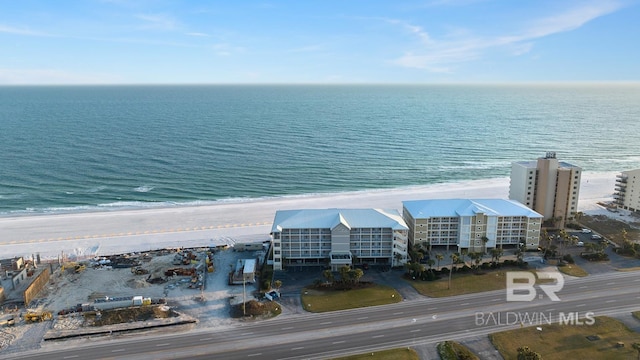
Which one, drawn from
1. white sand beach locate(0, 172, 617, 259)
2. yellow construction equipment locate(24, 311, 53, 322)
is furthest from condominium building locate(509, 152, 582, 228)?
yellow construction equipment locate(24, 311, 53, 322)

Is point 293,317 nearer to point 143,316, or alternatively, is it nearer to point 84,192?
point 143,316

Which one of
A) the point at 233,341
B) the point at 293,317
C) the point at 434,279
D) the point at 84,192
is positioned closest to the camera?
the point at 233,341

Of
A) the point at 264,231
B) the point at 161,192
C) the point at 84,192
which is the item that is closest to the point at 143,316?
the point at 264,231

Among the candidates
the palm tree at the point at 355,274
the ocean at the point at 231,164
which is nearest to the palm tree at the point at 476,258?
the palm tree at the point at 355,274

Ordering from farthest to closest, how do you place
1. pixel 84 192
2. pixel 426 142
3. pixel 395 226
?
pixel 426 142, pixel 84 192, pixel 395 226

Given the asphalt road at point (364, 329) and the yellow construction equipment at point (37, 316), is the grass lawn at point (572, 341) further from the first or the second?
the yellow construction equipment at point (37, 316)

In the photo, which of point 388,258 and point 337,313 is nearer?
point 337,313
